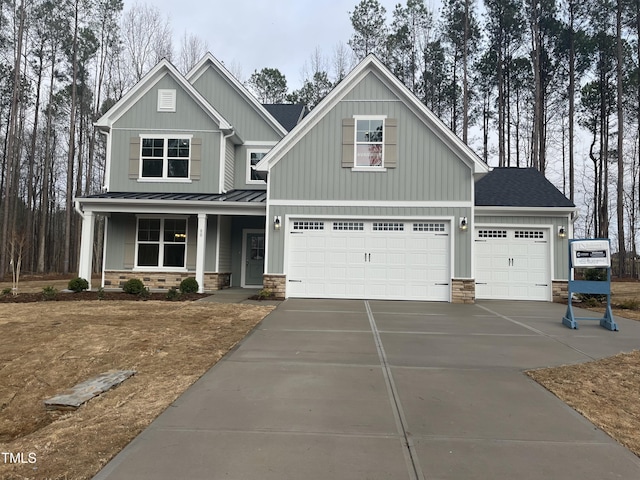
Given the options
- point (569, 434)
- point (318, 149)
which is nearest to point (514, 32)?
point (318, 149)

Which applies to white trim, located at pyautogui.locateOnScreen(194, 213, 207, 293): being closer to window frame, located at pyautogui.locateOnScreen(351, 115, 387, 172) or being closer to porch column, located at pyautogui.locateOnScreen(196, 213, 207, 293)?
porch column, located at pyautogui.locateOnScreen(196, 213, 207, 293)

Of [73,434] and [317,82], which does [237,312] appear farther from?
[317,82]

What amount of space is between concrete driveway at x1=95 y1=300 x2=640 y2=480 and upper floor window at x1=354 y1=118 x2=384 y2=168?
6.53 m

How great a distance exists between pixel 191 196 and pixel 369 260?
20.8 ft

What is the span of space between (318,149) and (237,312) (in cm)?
551

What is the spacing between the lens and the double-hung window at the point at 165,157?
48.6 ft

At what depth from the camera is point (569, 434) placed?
3518mm

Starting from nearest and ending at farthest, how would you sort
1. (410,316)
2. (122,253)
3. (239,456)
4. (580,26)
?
(239,456) < (410,316) < (122,253) < (580,26)

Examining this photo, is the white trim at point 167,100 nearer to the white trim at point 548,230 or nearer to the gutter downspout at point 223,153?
the gutter downspout at point 223,153

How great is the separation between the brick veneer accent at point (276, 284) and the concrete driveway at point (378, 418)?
16.0 feet

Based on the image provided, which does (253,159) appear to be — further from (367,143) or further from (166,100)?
(367,143)

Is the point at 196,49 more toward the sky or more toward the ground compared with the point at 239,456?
more toward the sky

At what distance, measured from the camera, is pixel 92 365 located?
5.66 metres

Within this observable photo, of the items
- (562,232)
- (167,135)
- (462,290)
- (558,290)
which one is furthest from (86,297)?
(562,232)
